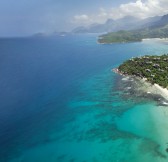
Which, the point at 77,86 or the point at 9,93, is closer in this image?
the point at 9,93

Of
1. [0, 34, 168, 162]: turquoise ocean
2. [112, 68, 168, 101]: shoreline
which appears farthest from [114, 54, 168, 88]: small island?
[0, 34, 168, 162]: turquoise ocean

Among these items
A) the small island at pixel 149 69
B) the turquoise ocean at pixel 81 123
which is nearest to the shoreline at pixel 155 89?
the small island at pixel 149 69

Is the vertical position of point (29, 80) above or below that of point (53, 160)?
above

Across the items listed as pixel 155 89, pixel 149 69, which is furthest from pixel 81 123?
pixel 149 69

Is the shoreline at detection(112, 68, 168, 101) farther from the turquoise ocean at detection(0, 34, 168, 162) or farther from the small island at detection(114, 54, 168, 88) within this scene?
the turquoise ocean at detection(0, 34, 168, 162)

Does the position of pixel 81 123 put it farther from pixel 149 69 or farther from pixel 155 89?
pixel 149 69

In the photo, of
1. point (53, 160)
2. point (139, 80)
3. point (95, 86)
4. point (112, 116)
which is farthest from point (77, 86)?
point (53, 160)

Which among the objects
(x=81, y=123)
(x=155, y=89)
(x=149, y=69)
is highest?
(x=149, y=69)

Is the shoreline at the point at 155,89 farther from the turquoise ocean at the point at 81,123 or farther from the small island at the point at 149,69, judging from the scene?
the turquoise ocean at the point at 81,123

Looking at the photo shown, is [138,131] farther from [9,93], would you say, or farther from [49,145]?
[9,93]
